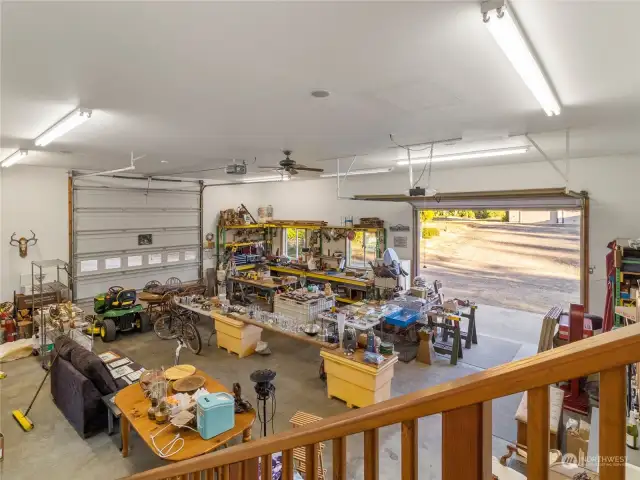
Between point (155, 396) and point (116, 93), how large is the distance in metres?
3.19

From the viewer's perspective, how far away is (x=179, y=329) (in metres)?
7.89

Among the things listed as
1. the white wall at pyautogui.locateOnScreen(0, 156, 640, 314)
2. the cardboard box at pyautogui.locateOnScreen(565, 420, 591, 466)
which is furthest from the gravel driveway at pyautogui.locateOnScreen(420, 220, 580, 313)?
the cardboard box at pyautogui.locateOnScreen(565, 420, 591, 466)

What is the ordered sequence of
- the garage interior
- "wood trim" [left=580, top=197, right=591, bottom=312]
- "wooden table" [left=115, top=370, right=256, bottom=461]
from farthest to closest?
1. "wood trim" [left=580, top=197, right=591, bottom=312]
2. "wooden table" [left=115, top=370, right=256, bottom=461]
3. the garage interior

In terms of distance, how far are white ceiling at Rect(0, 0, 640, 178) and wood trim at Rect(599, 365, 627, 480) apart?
6.50 feet

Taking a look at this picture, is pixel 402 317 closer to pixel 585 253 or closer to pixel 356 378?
pixel 356 378

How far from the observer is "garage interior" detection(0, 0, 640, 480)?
1761mm

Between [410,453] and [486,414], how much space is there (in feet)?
0.78

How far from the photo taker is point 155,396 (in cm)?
393

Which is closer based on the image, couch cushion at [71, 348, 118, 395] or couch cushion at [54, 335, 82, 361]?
couch cushion at [71, 348, 118, 395]

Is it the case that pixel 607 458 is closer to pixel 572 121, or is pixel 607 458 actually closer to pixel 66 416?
pixel 572 121

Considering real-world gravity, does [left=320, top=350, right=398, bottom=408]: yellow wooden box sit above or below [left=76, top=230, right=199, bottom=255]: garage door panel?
below

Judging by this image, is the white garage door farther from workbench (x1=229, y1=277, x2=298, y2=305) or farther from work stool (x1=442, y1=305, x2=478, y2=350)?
work stool (x1=442, y1=305, x2=478, y2=350)

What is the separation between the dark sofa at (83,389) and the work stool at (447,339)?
216 inches

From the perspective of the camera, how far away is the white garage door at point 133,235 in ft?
29.6
